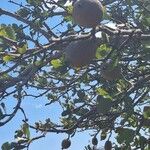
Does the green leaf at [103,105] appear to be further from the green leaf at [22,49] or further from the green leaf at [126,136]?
the green leaf at [22,49]

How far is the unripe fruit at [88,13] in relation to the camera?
3441 mm

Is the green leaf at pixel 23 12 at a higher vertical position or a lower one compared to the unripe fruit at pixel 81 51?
higher

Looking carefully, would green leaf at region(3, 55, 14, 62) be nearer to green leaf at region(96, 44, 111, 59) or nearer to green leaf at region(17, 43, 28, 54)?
green leaf at region(17, 43, 28, 54)

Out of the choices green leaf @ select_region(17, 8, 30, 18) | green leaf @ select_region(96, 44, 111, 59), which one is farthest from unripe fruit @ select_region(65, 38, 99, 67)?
green leaf @ select_region(17, 8, 30, 18)

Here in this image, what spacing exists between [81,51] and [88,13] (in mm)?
378

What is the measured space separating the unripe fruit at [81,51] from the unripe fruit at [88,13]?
0.81 ft

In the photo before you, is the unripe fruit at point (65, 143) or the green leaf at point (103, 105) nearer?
the green leaf at point (103, 105)

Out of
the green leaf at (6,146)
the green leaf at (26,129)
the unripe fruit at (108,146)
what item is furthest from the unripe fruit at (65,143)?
the green leaf at (6,146)

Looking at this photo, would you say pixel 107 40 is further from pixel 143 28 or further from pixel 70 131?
pixel 70 131

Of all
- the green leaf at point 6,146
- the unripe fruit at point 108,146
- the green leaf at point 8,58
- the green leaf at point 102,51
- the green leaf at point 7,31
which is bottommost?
the green leaf at point 6,146

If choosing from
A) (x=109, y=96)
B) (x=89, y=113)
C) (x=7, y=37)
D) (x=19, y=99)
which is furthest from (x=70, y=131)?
(x=7, y=37)

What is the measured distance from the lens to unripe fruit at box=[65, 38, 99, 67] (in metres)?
3.69

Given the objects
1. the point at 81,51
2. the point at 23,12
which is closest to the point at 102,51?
the point at 81,51

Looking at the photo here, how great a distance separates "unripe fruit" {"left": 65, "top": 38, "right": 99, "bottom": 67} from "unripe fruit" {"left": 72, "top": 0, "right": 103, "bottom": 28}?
0.25 metres
